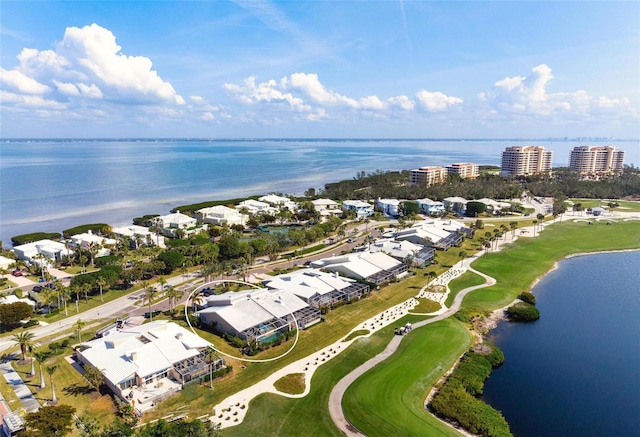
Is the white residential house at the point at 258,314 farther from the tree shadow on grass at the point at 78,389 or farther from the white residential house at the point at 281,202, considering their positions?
the white residential house at the point at 281,202

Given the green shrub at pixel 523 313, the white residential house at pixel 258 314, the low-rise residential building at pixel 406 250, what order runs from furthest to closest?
the low-rise residential building at pixel 406 250 < the green shrub at pixel 523 313 < the white residential house at pixel 258 314

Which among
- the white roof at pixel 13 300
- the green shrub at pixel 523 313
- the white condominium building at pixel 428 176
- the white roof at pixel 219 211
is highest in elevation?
the white condominium building at pixel 428 176

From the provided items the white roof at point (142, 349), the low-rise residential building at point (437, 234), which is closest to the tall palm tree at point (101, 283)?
the white roof at point (142, 349)

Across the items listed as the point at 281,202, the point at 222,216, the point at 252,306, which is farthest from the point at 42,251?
the point at 281,202

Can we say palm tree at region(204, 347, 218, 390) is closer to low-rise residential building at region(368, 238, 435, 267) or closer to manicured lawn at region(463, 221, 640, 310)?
manicured lawn at region(463, 221, 640, 310)

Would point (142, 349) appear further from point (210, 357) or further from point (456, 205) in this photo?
point (456, 205)
